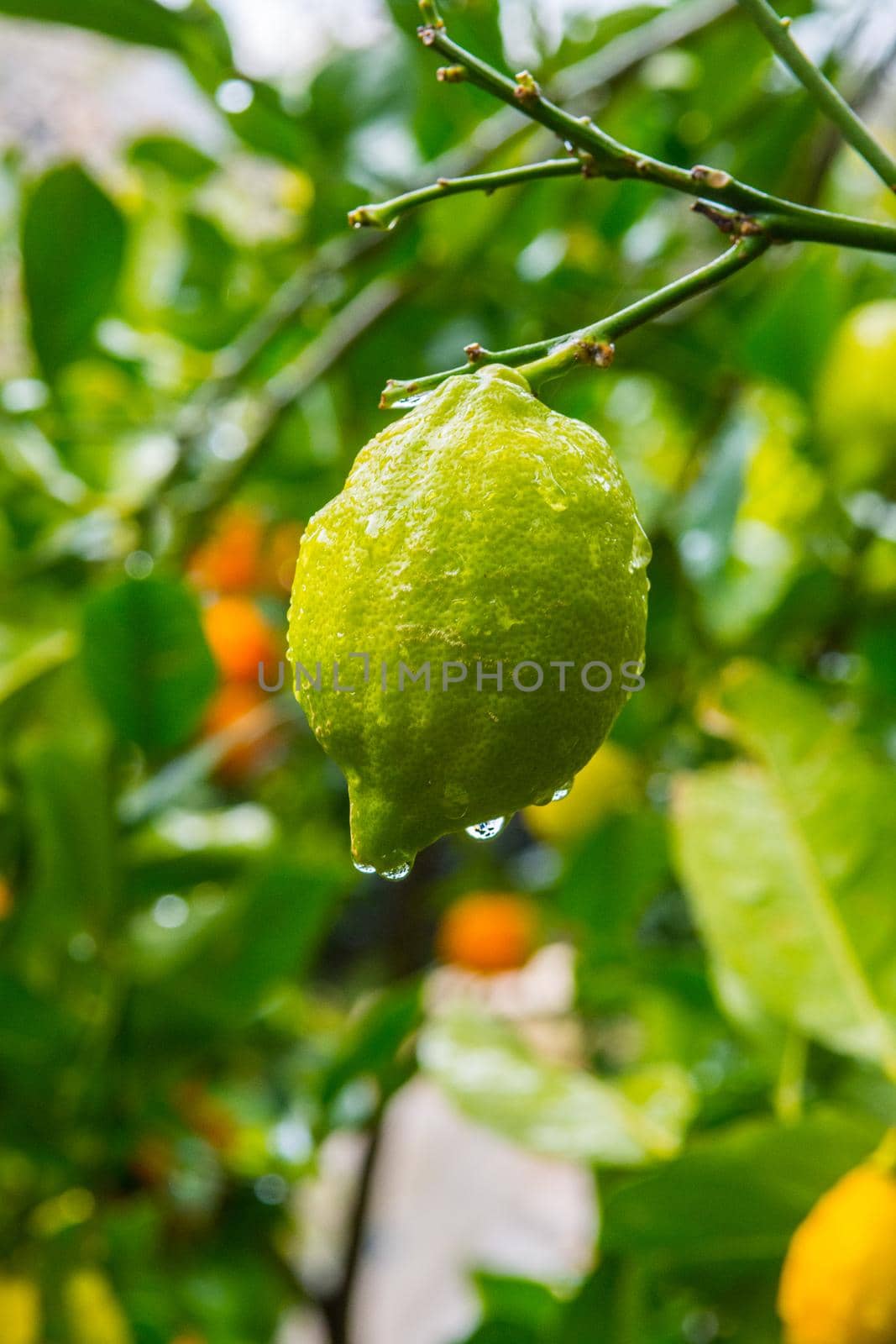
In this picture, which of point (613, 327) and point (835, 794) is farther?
point (835, 794)

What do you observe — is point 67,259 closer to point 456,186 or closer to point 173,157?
point 173,157

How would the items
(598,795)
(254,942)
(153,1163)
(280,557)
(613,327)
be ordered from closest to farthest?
(613,327) → (254,942) → (598,795) → (153,1163) → (280,557)

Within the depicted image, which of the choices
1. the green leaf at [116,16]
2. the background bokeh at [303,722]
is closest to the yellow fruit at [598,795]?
the background bokeh at [303,722]

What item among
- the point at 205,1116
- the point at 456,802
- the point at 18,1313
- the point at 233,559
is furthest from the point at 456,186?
the point at 205,1116

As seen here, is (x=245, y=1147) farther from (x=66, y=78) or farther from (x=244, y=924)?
(x=66, y=78)

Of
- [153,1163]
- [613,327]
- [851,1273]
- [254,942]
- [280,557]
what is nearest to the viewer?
[613,327]

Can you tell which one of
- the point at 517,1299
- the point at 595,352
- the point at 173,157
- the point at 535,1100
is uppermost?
the point at 595,352

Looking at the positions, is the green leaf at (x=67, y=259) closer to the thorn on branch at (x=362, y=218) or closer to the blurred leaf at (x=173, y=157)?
the blurred leaf at (x=173, y=157)

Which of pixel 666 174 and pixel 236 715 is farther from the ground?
pixel 666 174
